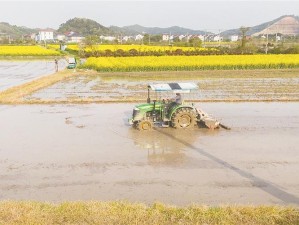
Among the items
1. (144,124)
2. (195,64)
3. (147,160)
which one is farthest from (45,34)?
(147,160)

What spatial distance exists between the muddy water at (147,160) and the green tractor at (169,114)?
27 cm

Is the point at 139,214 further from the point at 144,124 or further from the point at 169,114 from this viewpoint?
the point at 169,114

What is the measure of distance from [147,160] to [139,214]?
3.30m

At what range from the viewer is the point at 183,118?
1204 centimetres

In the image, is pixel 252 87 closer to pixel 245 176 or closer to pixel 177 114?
pixel 177 114

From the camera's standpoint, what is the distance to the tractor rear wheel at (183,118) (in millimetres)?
11984

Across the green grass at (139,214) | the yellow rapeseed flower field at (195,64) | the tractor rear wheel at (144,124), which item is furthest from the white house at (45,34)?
the green grass at (139,214)

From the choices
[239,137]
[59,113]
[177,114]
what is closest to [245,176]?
[239,137]

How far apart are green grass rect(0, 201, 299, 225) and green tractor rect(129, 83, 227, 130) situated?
5943 millimetres

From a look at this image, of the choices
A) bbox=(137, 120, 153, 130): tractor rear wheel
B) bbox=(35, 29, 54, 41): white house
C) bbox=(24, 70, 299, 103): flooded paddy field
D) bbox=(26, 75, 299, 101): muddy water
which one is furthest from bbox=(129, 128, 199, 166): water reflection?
bbox=(35, 29, 54, 41): white house

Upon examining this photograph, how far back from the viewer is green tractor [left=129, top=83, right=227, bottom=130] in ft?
39.2

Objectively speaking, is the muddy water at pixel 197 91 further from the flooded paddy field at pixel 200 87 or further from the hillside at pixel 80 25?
the hillside at pixel 80 25

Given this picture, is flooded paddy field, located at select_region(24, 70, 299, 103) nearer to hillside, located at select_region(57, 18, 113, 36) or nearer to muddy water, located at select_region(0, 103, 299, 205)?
muddy water, located at select_region(0, 103, 299, 205)

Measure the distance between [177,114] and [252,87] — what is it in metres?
11.7
